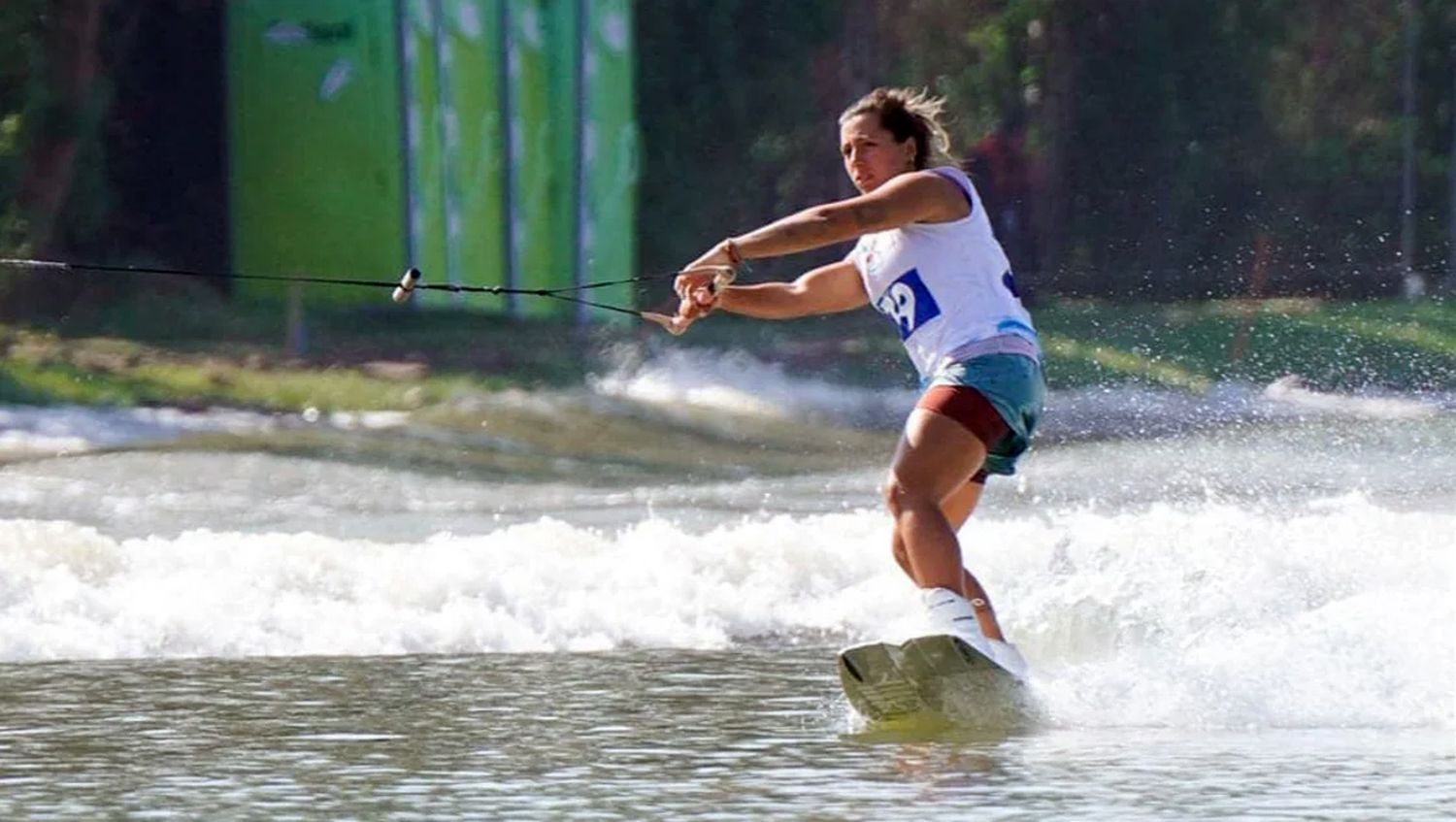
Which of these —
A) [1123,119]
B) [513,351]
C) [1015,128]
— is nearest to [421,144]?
[513,351]

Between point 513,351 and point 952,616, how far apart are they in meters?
12.4

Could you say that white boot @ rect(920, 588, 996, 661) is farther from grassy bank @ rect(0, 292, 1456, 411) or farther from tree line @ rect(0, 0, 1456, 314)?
tree line @ rect(0, 0, 1456, 314)

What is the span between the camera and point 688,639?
31.9 feet

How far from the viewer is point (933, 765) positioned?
665 cm

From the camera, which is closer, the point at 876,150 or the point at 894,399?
the point at 876,150

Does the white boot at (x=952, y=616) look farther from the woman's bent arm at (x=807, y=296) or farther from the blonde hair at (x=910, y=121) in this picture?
the blonde hair at (x=910, y=121)

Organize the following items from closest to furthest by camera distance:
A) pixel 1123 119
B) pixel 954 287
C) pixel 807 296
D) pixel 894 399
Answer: pixel 954 287 → pixel 807 296 → pixel 894 399 → pixel 1123 119

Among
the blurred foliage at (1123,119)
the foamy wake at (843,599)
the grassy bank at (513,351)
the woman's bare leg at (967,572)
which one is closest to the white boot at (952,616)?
the woman's bare leg at (967,572)

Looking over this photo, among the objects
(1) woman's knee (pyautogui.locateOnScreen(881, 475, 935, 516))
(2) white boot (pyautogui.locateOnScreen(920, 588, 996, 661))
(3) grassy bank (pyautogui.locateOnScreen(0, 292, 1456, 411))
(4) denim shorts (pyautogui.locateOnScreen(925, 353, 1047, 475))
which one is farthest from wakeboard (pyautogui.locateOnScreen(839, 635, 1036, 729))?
(3) grassy bank (pyautogui.locateOnScreen(0, 292, 1456, 411))

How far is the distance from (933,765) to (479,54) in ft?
43.3

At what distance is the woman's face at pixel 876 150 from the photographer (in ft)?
24.3

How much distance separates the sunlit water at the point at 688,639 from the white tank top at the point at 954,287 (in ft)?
2.43

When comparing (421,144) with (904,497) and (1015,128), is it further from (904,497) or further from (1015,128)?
(904,497)

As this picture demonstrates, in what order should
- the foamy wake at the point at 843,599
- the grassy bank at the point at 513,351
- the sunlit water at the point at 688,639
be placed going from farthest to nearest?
the grassy bank at the point at 513,351 < the foamy wake at the point at 843,599 < the sunlit water at the point at 688,639
